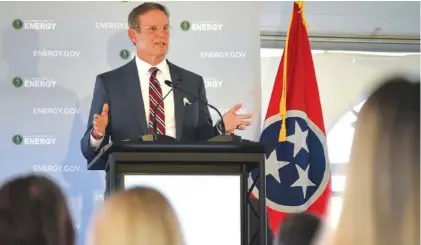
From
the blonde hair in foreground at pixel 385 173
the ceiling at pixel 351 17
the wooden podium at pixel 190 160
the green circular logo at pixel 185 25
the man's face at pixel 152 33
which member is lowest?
the wooden podium at pixel 190 160

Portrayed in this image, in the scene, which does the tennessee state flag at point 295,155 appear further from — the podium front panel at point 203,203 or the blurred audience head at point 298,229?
the blurred audience head at point 298,229

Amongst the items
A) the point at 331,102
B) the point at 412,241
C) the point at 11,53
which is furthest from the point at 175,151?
the point at 331,102

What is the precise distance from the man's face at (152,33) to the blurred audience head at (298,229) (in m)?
2.07

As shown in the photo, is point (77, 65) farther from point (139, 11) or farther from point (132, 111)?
point (132, 111)

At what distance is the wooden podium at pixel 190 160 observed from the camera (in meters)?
3.02

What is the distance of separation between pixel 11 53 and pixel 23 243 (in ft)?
12.4

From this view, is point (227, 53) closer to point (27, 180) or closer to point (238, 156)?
point (238, 156)

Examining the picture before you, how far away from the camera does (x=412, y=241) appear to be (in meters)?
1.19

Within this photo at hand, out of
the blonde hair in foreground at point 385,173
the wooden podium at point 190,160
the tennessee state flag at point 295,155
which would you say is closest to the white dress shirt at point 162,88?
the wooden podium at point 190,160

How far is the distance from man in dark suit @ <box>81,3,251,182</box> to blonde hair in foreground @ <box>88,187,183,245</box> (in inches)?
83.5

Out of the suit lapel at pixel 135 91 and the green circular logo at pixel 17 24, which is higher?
the green circular logo at pixel 17 24

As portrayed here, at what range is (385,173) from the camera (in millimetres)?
1212

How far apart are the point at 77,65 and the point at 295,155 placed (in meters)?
1.68

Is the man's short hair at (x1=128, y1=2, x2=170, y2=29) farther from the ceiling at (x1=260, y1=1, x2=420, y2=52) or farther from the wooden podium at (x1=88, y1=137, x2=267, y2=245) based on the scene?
the ceiling at (x1=260, y1=1, x2=420, y2=52)
